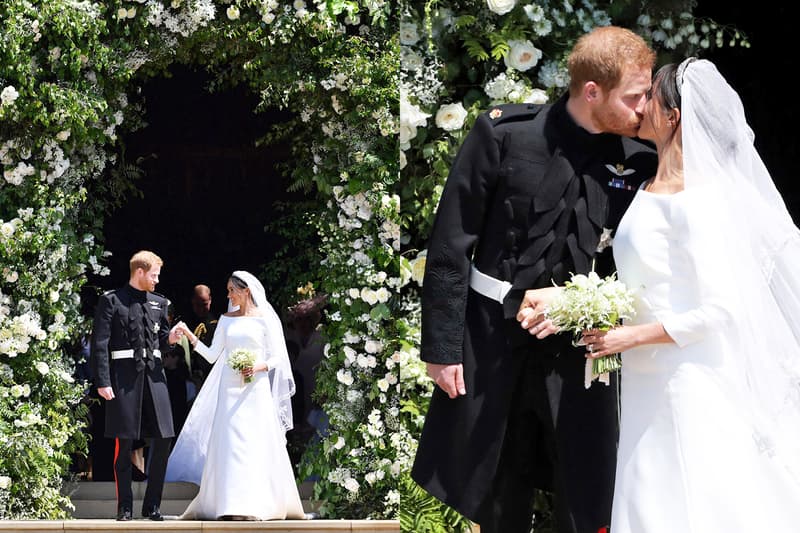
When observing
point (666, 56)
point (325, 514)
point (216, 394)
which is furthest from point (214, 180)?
point (666, 56)

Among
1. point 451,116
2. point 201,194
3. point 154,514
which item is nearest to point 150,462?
point 154,514

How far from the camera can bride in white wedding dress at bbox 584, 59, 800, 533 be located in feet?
11.1

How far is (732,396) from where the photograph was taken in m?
3.46

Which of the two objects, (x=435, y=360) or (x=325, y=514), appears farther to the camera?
(x=325, y=514)

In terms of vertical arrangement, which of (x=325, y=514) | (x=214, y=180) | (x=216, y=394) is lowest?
(x=325, y=514)

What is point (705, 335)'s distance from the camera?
11.3 feet

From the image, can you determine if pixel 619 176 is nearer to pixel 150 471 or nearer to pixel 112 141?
pixel 112 141

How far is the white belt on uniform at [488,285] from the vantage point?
3809 millimetres

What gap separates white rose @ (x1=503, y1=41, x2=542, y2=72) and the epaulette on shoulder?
2583mm

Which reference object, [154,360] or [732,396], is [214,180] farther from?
[732,396]

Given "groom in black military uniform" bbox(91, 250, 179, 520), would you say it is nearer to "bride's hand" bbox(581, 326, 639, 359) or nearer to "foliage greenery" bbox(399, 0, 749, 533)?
"foliage greenery" bbox(399, 0, 749, 533)

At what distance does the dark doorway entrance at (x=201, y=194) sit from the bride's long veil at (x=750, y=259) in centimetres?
971

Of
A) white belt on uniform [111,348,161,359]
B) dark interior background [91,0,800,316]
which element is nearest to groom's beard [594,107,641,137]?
white belt on uniform [111,348,161,359]

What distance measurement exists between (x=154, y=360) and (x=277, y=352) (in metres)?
0.95
